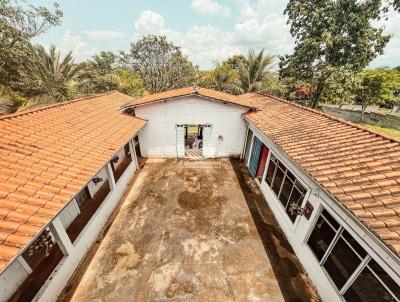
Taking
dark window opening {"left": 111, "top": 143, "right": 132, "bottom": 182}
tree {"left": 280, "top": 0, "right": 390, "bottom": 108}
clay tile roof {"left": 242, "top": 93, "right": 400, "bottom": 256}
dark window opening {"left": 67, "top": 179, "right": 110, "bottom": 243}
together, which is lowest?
dark window opening {"left": 67, "top": 179, "right": 110, "bottom": 243}

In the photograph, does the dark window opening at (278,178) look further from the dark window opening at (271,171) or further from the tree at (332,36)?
the tree at (332,36)

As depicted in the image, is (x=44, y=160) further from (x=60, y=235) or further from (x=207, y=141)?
(x=207, y=141)

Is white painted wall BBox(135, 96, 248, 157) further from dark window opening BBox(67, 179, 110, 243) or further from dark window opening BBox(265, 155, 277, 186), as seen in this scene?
dark window opening BBox(67, 179, 110, 243)

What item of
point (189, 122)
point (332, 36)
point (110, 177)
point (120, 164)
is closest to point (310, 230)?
point (110, 177)

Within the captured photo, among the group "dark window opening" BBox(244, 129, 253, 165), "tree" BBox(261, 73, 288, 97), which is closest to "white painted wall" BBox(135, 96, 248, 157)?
"dark window opening" BBox(244, 129, 253, 165)

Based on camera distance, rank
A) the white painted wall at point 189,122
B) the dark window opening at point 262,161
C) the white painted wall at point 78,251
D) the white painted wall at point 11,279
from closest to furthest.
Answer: the white painted wall at point 11,279, the white painted wall at point 78,251, the dark window opening at point 262,161, the white painted wall at point 189,122

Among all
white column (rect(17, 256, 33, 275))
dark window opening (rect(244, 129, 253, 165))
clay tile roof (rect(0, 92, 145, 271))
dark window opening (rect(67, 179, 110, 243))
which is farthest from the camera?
dark window opening (rect(244, 129, 253, 165))

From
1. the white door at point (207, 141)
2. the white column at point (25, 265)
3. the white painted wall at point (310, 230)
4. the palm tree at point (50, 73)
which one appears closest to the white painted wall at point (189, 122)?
the white door at point (207, 141)
